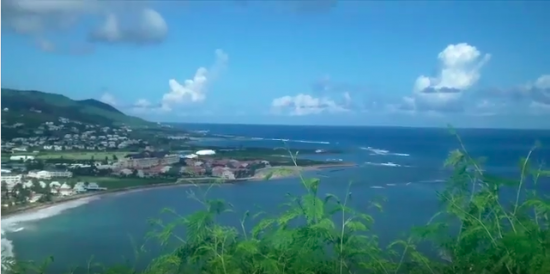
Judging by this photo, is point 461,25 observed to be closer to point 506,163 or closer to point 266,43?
point 506,163

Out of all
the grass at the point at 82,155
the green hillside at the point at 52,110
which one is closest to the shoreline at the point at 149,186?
the grass at the point at 82,155

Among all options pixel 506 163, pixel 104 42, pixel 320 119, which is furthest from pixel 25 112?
pixel 506 163

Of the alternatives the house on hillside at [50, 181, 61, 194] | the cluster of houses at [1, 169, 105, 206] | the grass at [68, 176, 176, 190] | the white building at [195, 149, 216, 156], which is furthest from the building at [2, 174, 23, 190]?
the white building at [195, 149, 216, 156]

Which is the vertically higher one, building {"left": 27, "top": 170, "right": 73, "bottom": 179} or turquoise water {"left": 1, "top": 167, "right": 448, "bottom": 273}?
building {"left": 27, "top": 170, "right": 73, "bottom": 179}

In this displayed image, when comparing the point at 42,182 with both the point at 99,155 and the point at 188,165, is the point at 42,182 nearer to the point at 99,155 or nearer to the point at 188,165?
the point at 99,155

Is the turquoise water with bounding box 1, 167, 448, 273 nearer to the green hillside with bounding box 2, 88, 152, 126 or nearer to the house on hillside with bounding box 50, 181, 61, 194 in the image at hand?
the house on hillside with bounding box 50, 181, 61, 194

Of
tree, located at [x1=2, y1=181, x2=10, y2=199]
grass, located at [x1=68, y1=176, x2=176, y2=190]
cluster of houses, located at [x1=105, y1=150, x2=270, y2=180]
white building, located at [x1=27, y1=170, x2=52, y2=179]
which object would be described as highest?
cluster of houses, located at [x1=105, y1=150, x2=270, y2=180]
